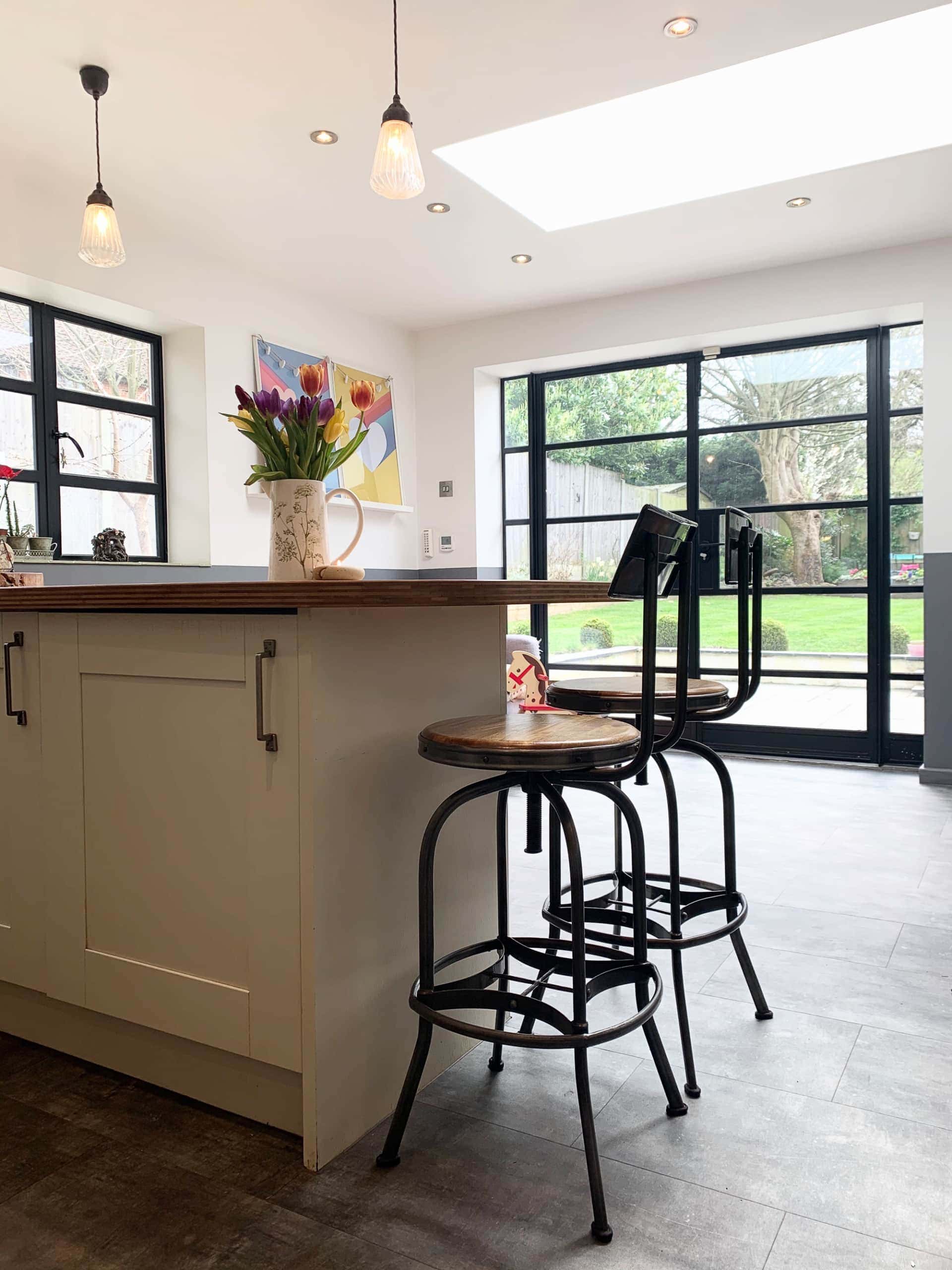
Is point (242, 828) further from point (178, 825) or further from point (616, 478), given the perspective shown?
point (616, 478)

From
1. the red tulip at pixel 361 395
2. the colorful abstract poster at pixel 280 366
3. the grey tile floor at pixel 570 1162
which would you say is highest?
the colorful abstract poster at pixel 280 366

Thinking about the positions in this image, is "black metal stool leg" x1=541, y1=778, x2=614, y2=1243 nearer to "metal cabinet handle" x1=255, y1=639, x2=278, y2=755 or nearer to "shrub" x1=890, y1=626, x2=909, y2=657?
"metal cabinet handle" x1=255, y1=639, x2=278, y2=755

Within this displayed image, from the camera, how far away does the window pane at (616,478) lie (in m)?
5.86

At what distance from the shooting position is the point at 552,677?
643cm

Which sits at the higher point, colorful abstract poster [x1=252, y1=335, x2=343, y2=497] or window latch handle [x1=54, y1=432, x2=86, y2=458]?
colorful abstract poster [x1=252, y1=335, x2=343, y2=497]

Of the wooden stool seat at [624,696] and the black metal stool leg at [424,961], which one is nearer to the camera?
the black metal stool leg at [424,961]

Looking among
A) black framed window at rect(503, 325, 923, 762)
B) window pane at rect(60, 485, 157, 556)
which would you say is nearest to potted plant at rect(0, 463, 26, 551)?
window pane at rect(60, 485, 157, 556)

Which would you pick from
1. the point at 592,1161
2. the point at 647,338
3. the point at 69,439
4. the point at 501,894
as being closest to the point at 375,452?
the point at 647,338

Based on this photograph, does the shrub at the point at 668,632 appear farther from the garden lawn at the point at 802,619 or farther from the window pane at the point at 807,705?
the window pane at the point at 807,705

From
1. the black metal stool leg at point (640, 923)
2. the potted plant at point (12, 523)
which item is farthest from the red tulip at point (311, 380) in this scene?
the potted plant at point (12, 523)

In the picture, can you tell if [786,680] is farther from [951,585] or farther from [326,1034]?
[326,1034]

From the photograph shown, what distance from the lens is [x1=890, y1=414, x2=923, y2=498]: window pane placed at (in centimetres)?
509

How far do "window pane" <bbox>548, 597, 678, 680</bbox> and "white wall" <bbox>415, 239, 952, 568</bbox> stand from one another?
70 cm

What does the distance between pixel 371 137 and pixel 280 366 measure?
1.77m
